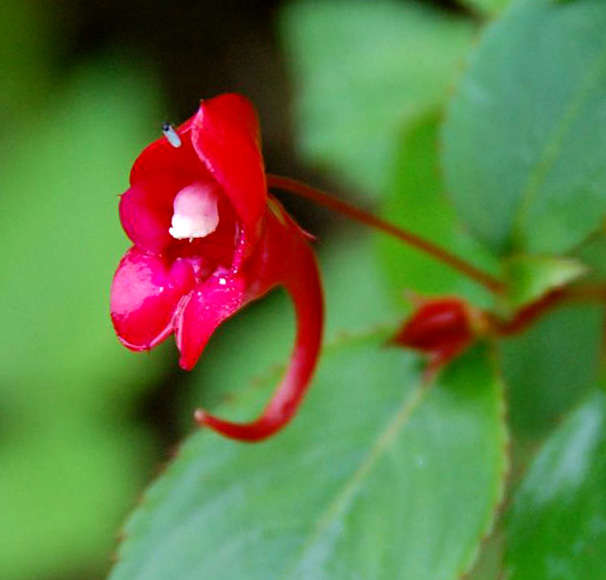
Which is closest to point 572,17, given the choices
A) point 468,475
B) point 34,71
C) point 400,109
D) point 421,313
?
point 421,313

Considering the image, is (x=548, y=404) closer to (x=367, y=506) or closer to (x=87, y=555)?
(x=367, y=506)

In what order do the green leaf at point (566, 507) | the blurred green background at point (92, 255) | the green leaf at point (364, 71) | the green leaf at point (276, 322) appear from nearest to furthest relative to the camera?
the green leaf at point (566, 507)
the green leaf at point (364, 71)
the green leaf at point (276, 322)
the blurred green background at point (92, 255)

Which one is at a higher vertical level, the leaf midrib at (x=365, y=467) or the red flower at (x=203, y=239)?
the red flower at (x=203, y=239)

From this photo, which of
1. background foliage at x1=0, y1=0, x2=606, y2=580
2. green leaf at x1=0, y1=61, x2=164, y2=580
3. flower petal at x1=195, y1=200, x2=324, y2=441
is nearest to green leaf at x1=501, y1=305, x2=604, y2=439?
background foliage at x1=0, y1=0, x2=606, y2=580

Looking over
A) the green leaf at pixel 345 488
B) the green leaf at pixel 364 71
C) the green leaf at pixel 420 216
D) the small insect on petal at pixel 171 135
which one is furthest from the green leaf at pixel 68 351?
the small insect on petal at pixel 171 135

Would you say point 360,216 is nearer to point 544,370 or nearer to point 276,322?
point 544,370

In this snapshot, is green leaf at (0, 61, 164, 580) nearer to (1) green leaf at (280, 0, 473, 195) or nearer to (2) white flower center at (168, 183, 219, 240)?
(1) green leaf at (280, 0, 473, 195)

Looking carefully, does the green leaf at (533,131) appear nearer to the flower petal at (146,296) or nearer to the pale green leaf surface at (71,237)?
the flower petal at (146,296)

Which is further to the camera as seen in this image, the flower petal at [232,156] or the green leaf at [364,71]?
the green leaf at [364,71]
